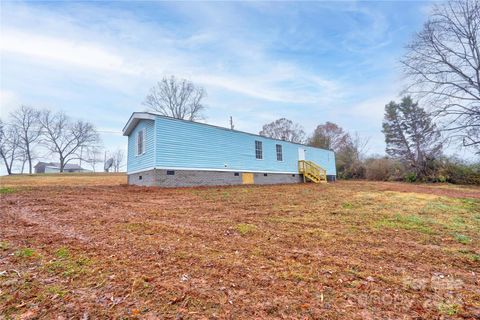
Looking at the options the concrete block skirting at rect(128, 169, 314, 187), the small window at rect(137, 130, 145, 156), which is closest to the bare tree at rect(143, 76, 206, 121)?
the small window at rect(137, 130, 145, 156)

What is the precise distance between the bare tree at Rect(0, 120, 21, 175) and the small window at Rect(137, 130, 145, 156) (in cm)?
3442

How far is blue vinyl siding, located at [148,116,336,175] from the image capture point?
1063 cm

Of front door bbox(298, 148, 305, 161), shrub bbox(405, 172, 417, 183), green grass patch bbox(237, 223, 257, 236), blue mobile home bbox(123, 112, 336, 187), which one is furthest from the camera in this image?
shrub bbox(405, 172, 417, 183)

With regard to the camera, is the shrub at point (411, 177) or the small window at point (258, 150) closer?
the small window at point (258, 150)

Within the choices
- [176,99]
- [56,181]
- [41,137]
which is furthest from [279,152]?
[41,137]

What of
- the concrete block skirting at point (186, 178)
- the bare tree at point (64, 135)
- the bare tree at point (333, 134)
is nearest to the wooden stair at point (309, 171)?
the concrete block skirting at point (186, 178)

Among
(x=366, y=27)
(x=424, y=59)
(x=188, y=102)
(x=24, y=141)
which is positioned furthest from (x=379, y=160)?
(x=24, y=141)

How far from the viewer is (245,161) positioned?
14008 mm

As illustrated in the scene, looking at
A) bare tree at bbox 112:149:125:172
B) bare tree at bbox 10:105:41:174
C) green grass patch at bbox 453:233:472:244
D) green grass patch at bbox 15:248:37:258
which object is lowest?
green grass patch at bbox 453:233:472:244

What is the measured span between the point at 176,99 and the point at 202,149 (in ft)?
67.1

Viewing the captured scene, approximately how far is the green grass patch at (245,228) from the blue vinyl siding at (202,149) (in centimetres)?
718

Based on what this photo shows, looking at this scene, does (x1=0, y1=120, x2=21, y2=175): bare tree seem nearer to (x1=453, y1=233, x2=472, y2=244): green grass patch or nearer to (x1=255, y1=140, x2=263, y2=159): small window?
Answer: (x1=255, y1=140, x2=263, y2=159): small window

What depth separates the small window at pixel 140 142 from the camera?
11.7 metres

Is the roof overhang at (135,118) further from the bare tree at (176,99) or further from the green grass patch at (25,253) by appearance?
the bare tree at (176,99)
